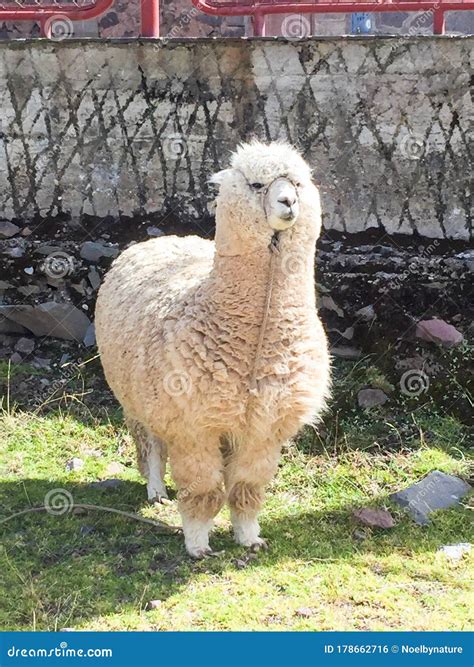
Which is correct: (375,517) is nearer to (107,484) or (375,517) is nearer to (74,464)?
(107,484)

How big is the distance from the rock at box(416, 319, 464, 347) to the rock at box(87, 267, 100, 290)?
8.00ft

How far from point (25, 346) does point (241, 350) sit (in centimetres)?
325

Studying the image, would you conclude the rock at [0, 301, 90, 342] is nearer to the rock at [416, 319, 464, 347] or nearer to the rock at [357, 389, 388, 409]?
the rock at [357, 389, 388, 409]

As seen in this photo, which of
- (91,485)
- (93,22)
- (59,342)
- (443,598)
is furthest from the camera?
(93,22)

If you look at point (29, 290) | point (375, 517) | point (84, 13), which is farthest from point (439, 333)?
point (84, 13)

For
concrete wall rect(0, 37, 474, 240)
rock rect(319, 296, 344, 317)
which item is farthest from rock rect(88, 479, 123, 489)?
concrete wall rect(0, 37, 474, 240)

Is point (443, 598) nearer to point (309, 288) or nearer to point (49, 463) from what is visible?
point (309, 288)

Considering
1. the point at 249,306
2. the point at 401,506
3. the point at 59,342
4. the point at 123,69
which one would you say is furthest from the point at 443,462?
the point at 123,69

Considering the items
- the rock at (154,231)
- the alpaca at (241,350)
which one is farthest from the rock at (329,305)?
the alpaca at (241,350)

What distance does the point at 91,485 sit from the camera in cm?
543

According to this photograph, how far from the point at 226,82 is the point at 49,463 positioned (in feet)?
11.6

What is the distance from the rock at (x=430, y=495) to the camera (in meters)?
4.92

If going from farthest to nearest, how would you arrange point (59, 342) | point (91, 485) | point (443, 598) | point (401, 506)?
point (59, 342)
point (91, 485)
point (401, 506)
point (443, 598)

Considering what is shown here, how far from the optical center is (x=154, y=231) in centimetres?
762
